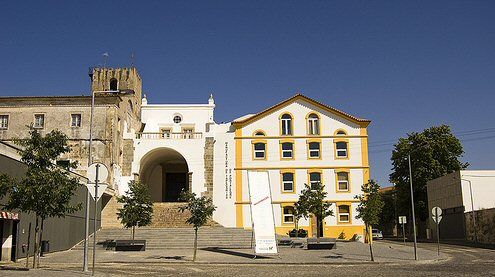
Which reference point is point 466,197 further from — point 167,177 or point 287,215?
point 167,177

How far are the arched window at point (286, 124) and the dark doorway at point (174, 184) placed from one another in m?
13.7

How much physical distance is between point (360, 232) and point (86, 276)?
34903mm

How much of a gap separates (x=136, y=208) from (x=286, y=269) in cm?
1545

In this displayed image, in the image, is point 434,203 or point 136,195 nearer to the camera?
point 136,195

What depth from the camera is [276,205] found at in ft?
157

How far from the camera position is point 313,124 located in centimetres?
4988

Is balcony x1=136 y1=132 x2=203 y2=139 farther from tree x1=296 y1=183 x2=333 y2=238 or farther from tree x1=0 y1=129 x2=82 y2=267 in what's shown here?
tree x1=0 y1=129 x2=82 y2=267

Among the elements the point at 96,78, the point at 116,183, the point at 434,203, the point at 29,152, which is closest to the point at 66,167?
the point at 29,152

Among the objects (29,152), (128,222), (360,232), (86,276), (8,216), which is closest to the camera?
(86,276)

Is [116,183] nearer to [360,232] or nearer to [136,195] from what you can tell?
[136,195]

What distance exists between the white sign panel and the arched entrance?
25.1 m

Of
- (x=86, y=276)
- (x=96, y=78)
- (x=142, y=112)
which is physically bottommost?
(x=86, y=276)

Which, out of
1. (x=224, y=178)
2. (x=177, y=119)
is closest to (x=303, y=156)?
(x=224, y=178)

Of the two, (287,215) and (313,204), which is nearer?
(313,204)
